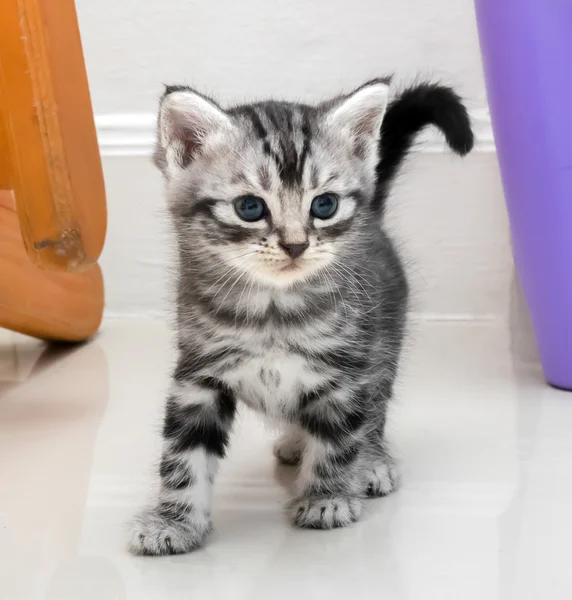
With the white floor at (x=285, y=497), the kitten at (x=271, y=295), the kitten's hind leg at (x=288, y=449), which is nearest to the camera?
the white floor at (x=285, y=497)

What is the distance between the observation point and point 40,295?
2098mm

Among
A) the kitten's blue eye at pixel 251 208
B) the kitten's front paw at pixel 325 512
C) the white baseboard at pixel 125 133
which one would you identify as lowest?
the kitten's front paw at pixel 325 512

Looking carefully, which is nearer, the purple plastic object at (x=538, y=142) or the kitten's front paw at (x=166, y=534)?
the kitten's front paw at (x=166, y=534)

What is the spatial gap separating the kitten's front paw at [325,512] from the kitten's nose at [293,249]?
37cm

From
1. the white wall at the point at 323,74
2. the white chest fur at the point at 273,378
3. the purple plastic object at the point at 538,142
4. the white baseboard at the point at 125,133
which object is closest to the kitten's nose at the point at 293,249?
the white chest fur at the point at 273,378

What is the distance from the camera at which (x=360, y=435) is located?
1.26 metres

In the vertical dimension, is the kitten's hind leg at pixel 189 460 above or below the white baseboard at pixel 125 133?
below

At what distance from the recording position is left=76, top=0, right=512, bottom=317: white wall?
2.39 metres

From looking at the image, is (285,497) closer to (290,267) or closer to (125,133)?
(290,267)

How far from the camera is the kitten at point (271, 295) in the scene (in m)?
1.15

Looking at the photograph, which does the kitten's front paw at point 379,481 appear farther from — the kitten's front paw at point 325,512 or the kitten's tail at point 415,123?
the kitten's tail at point 415,123

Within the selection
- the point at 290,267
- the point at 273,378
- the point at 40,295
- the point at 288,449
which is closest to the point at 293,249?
the point at 290,267

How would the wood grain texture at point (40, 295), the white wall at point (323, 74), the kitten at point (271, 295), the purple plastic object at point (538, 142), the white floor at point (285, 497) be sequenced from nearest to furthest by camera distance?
the white floor at point (285, 497) → the kitten at point (271, 295) → the purple plastic object at point (538, 142) → the wood grain texture at point (40, 295) → the white wall at point (323, 74)

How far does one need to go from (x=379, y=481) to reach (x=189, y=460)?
31 cm
